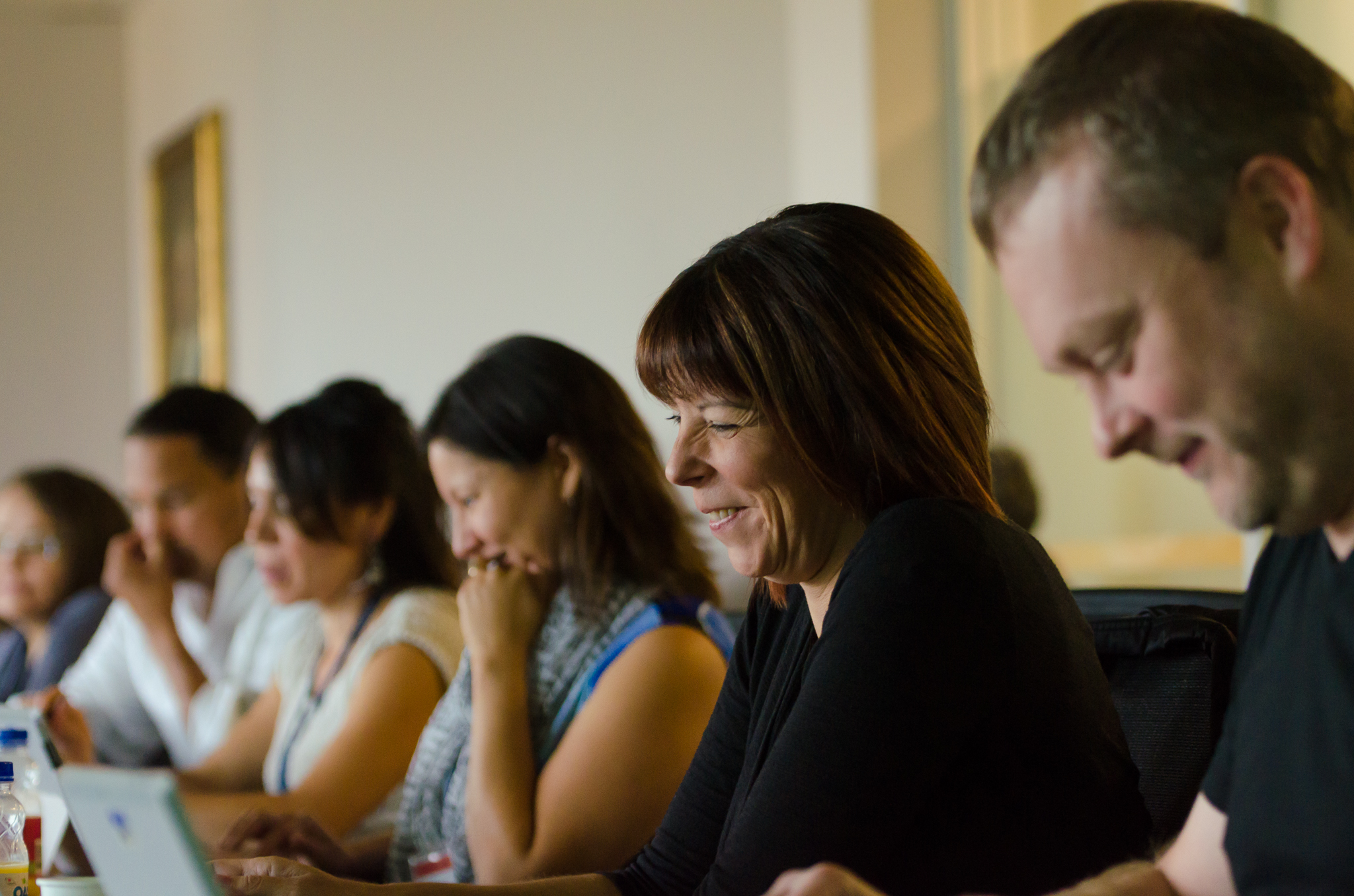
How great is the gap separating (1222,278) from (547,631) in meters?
1.36

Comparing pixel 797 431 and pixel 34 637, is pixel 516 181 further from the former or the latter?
pixel 797 431

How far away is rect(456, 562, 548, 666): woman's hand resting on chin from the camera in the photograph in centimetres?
195

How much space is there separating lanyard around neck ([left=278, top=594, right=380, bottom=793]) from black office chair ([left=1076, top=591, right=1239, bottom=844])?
150cm

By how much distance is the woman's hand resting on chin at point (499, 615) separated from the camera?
1949mm

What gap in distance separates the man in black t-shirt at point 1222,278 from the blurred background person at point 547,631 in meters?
0.94

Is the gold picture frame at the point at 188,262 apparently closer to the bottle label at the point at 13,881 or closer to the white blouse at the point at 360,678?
the white blouse at the point at 360,678

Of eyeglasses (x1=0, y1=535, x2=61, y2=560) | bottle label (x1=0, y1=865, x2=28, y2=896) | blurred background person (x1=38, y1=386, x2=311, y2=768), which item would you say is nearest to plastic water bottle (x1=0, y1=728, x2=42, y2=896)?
bottle label (x1=0, y1=865, x2=28, y2=896)

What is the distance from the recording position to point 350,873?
2016 mm

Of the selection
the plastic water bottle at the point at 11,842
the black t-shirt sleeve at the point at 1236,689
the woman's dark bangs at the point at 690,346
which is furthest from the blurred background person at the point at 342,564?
the black t-shirt sleeve at the point at 1236,689

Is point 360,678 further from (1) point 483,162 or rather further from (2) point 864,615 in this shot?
(1) point 483,162

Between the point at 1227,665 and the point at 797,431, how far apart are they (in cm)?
45

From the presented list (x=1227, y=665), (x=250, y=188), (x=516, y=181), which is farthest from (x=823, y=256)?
(x=250, y=188)

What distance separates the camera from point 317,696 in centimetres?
253

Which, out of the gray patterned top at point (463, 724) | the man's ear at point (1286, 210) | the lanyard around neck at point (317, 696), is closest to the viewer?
the man's ear at point (1286, 210)
